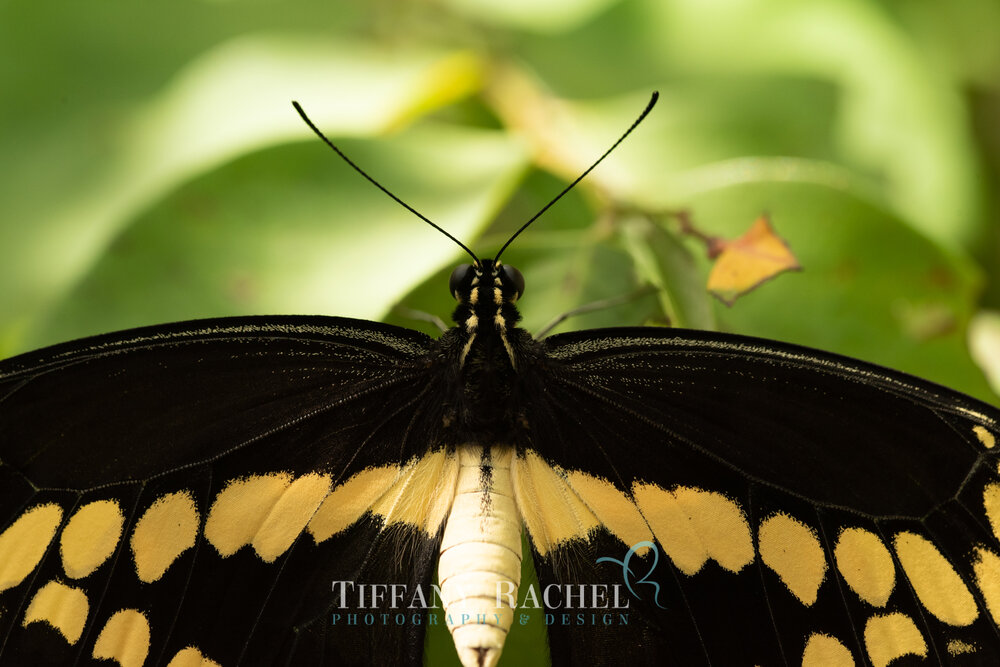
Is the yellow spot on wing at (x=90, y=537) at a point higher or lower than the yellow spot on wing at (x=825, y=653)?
higher

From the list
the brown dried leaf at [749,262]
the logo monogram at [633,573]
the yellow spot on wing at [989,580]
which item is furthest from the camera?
the brown dried leaf at [749,262]

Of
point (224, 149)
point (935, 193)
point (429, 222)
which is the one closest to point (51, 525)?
point (429, 222)

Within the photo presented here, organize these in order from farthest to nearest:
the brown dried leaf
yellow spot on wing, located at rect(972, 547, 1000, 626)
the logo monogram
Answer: the brown dried leaf → the logo monogram → yellow spot on wing, located at rect(972, 547, 1000, 626)

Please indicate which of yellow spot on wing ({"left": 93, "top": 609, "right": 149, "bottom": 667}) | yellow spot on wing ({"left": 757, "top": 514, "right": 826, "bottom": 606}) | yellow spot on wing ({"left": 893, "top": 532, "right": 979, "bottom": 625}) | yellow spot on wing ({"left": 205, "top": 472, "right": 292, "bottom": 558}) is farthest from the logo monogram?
yellow spot on wing ({"left": 93, "top": 609, "right": 149, "bottom": 667})

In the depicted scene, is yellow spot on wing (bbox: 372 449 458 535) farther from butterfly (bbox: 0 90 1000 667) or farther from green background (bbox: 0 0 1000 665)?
green background (bbox: 0 0 1000 665)

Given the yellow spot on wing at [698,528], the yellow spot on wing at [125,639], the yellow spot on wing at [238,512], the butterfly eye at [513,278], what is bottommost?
the yellow spot on wing at [125,639]

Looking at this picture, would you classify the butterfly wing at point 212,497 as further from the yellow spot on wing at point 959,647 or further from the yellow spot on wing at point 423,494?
the yellow spot on wing at point 959,647

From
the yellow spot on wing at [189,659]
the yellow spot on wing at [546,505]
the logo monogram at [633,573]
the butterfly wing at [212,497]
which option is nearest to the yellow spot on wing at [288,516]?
the butterfly wing at [212,497]
